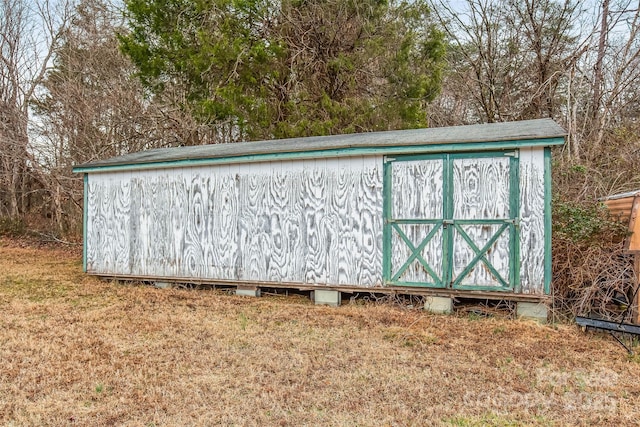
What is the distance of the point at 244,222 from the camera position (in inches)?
266

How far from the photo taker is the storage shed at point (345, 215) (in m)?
5.39

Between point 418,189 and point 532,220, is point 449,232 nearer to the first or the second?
point 418,189

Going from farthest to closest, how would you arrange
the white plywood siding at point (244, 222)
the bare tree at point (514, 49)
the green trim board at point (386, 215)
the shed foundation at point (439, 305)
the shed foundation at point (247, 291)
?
the bare tree at point (514, 49)
the shed foundation at point (247, 291)
the white plywood siding at point (244, 222)
the green trim board at point (386, 215)
the shed foundation at point (439, 305)

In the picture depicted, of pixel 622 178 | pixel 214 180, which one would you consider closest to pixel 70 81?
pixel 214 180

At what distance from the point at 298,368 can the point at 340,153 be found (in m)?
3.04

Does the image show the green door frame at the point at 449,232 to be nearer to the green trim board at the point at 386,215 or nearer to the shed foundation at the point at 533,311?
the green trim board at the point at 386,215

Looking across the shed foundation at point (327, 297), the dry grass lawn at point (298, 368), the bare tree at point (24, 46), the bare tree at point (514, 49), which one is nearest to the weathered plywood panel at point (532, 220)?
the dry grass lawn at point (298, 368)

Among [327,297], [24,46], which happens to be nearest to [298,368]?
[327,297]

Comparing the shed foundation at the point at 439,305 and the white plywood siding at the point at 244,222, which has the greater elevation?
the white plywood siding at the point at 244,222

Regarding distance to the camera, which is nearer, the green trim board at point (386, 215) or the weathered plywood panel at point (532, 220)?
the weathered plywood panel at point (532, 220)

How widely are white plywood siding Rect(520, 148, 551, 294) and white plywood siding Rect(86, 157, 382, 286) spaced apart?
1646mm

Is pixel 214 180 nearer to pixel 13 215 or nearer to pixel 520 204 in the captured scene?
pixel 520 204

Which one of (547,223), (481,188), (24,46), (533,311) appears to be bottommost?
(533,311)

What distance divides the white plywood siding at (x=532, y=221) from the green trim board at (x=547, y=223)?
0.03 metres
